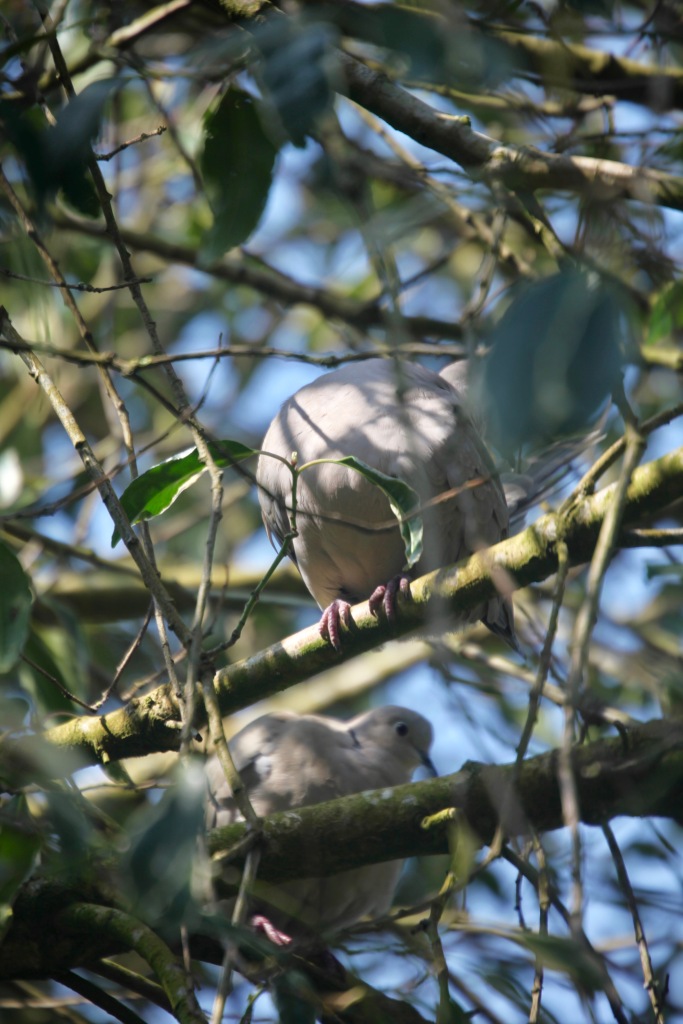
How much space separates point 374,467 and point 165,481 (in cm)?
111

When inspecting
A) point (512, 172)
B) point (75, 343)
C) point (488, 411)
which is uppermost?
point (75, 343)

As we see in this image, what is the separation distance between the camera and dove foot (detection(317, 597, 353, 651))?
9.45ft

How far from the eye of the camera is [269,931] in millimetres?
3521

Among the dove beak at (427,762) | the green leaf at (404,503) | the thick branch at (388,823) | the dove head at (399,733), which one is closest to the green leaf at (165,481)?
the green leaf at (404,503)

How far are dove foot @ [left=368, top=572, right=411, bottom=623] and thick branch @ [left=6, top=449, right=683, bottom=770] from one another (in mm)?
26

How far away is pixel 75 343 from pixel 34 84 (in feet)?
13.2

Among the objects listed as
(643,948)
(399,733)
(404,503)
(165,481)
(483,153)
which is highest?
(483,153)

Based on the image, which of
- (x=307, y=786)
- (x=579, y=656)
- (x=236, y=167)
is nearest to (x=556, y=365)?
(x=579, y=656)

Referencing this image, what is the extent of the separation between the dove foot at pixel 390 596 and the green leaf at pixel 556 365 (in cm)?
154

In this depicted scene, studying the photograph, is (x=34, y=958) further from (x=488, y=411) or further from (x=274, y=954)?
(x=488, y=411)

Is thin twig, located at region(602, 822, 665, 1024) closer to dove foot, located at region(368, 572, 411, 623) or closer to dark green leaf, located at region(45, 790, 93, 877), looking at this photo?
dove foot, located at region(368, 572, 411, 623)

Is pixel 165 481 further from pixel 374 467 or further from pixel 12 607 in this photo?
pixel 374 467

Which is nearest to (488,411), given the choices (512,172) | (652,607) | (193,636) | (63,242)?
(193,636)

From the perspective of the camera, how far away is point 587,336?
131cm
